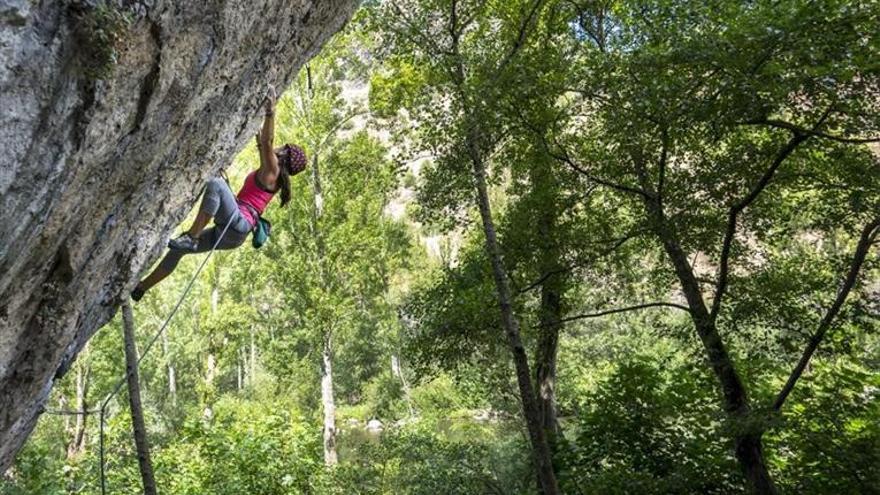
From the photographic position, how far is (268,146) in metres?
4.60

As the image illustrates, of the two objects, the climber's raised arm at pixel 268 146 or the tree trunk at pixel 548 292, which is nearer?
the climber's raised arm at pixel 268 146

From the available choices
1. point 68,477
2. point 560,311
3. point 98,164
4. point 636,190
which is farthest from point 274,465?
point 98,164

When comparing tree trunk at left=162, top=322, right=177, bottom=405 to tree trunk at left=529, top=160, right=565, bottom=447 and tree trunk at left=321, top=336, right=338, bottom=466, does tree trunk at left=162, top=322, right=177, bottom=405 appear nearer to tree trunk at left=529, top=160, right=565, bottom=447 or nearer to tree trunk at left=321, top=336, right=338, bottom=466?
tree trunk at left=321, top=336, right=338, bottom=466

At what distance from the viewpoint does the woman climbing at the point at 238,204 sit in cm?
446

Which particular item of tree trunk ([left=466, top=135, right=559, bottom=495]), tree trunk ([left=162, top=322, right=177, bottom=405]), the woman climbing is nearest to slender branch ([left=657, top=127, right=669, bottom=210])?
tree trunk ([left=466, top=135, right=559, bottom=495])

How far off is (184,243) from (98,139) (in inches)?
83.1

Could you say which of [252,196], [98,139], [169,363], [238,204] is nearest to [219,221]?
[238,204]

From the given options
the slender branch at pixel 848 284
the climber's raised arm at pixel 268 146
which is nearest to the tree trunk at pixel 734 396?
the slender branch at pixel 848 284

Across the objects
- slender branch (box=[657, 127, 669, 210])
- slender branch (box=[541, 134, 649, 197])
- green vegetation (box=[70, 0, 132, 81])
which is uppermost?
slender branch (box=[541, 134, 649, 197])

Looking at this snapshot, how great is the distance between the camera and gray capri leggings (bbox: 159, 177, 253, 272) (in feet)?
14.4

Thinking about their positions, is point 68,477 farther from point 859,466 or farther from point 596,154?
point 859,466

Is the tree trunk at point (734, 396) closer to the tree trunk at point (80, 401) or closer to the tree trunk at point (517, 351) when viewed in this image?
the tree trunk at point (517, 351)

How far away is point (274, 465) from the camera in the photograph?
9281 mm

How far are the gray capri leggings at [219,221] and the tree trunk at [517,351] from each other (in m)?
3.70
